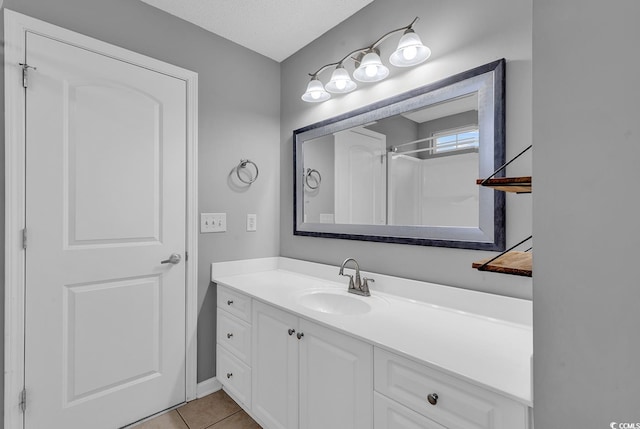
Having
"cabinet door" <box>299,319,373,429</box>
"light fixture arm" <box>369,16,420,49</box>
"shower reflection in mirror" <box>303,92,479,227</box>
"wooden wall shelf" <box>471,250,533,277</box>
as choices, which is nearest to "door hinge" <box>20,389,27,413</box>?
"cabinet door" <box>299,319,373,429</box>

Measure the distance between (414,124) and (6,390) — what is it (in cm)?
228

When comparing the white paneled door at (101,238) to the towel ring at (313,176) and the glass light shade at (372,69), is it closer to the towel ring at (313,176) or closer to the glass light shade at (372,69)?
the towel ring at (313,176)

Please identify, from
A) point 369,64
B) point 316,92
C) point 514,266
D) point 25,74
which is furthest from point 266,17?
point 514,266

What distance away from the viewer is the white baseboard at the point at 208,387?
6.25 ft

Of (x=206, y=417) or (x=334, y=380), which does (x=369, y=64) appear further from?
(x=206, y=417)

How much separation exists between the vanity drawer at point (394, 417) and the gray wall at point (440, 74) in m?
0.62

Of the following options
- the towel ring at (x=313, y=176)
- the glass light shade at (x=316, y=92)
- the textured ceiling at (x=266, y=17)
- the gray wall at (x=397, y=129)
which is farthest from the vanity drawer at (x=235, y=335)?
the textured ceiling at (x=266, y=17)

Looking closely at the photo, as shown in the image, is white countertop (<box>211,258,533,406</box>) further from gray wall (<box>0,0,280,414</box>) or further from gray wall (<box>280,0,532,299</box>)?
gray wall (<box>0,0,280,414</box>)

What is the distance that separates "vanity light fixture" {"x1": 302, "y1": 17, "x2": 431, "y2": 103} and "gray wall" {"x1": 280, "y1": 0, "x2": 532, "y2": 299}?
0.06 metres

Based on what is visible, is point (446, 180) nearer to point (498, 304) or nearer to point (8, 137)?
point (498, 304)

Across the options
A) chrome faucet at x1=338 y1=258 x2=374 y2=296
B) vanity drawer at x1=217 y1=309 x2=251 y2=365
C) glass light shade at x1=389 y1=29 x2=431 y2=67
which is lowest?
vanity drawer at x1=217 y1=309 x2=251 y2=365

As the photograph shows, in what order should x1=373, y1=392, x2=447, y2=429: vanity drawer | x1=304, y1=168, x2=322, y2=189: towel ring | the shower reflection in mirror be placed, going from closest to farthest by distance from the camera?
x1=373, y1=392, x2=447, y2=429: vanity drawer, the shower reflection in mirror, x1=304, y1=168, x2=322, y2=189: towel ring

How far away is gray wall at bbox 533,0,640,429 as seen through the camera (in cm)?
30

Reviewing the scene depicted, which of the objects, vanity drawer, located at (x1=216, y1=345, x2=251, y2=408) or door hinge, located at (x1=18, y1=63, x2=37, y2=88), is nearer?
door hinge, located at (x1=18, y1=63, x2=37, y2=88)
